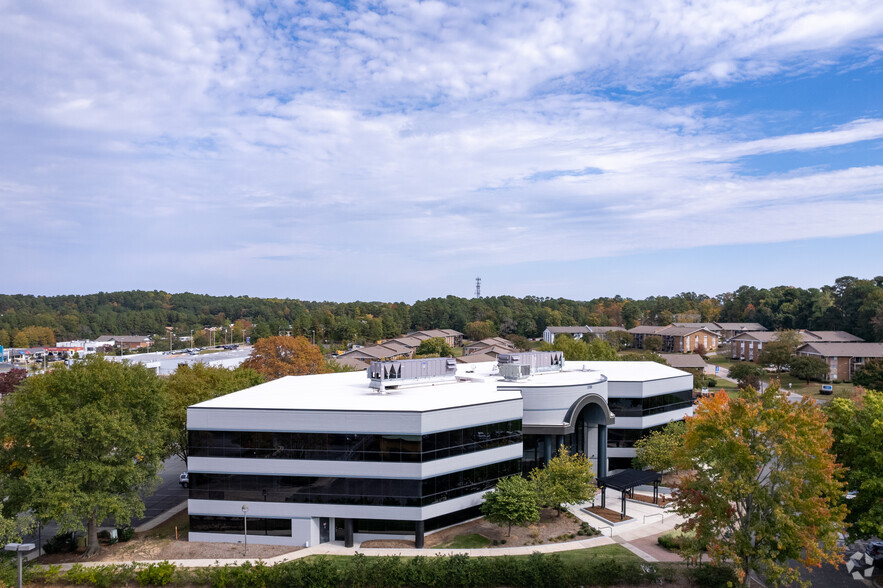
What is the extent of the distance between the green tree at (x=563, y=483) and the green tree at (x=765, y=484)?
1014 centimetres

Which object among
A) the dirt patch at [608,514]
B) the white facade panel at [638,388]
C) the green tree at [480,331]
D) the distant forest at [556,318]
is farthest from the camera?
the green tree at [480,331]

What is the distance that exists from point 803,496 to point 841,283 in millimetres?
143976

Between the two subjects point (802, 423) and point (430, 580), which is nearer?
point (802, 423)

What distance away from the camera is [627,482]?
136ft

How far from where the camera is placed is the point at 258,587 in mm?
30172

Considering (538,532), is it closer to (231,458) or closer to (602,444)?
(602,444)

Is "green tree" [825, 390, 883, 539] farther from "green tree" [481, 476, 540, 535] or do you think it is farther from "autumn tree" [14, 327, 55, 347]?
"autumn tree" [14, 327, 55, 347]

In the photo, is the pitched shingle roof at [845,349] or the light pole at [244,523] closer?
the light pole at [244,523]

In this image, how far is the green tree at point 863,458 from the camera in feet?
93.9

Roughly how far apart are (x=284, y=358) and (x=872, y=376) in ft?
248

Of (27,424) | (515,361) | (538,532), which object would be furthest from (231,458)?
(515,361)

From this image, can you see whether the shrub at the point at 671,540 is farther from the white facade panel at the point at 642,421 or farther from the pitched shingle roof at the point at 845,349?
the pitched shingle roof at the point at 845,349

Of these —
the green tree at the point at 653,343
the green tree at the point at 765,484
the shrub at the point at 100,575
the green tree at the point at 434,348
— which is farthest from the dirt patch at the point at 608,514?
the green tree at the point at 653,343

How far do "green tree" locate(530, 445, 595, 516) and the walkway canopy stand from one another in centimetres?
280
